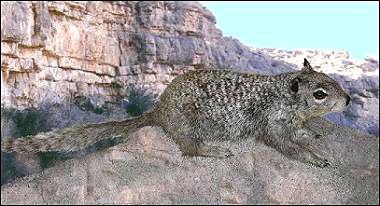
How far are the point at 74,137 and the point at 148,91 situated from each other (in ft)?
119

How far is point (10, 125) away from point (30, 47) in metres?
7.62

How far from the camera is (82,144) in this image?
21.3ft

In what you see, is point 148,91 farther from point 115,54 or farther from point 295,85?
point 295,85

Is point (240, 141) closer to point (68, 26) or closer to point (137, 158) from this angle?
point (137, 158)

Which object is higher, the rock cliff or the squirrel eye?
the squirrel eye

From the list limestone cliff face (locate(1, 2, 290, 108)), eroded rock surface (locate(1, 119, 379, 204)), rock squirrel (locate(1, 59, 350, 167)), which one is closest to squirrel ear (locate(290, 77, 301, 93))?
rock squirrel (locate(1, 59, 350, 167))

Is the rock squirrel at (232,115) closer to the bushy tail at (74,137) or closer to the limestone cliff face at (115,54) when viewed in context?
the bushy tail at (74,137)

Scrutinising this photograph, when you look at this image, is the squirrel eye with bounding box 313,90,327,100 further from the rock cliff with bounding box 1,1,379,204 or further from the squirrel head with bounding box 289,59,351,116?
→ the rock cliff with bounding box 1,1,379,204

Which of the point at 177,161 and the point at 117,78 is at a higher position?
the point at 177,161

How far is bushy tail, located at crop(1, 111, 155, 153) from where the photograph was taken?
6.16 metres

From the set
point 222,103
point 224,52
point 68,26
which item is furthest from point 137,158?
point 224,52

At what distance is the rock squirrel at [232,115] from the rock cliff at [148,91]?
171mm

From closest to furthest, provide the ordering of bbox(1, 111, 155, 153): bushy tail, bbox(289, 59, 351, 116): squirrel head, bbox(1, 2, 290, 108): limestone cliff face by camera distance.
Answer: bbox(1, 111, 155, 153): bushy tail
bbox(289, 59, 351, 116): squirrel head
bbox(1, 2, 290, 108): limestone cliff face

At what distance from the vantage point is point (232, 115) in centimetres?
648
